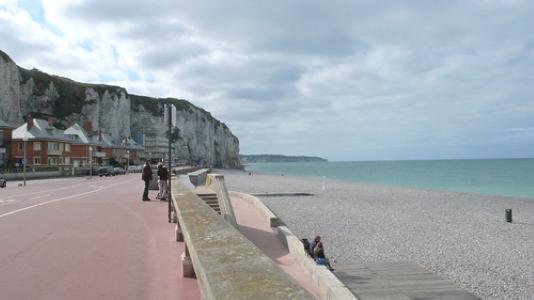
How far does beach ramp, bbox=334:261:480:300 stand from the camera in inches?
307

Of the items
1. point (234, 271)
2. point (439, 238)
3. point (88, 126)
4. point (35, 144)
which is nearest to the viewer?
point (234, 271)

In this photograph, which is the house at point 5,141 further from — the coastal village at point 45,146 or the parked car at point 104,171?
the parked car at point 104,171

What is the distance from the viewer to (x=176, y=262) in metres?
7.14

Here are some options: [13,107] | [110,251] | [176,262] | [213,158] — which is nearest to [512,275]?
[176,262]

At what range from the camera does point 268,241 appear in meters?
11.1

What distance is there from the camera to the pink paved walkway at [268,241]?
7.93m

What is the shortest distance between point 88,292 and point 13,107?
268ft

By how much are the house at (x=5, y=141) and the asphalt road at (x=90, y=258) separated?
57079mm

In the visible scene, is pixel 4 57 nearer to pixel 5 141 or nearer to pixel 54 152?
pixel 5 141

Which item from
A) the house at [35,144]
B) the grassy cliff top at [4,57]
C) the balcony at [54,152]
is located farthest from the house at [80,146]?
the grassy cliff top at [4,57]

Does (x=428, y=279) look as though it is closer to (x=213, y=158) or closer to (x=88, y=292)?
(x=88, y=292)

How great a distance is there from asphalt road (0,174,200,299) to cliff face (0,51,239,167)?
181 feet

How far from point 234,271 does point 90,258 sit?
5788mm

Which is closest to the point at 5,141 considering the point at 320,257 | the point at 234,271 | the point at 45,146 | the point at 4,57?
the point at 45,146
